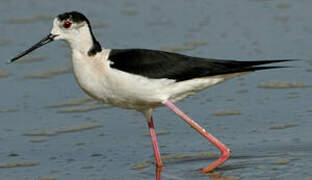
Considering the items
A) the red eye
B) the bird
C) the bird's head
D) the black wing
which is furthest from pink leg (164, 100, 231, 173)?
the red eye

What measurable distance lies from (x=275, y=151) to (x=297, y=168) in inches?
14.7

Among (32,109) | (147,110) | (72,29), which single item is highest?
(72,29)

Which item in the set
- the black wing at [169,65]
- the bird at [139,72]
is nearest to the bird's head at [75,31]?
the bird at [139,72]

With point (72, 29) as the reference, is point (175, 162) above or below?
below

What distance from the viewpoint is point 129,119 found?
727cm

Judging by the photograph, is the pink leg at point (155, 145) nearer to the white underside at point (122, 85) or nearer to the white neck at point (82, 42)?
the white underside at point (122, 85)

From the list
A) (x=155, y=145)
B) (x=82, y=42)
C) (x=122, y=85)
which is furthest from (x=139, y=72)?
(x=155, y=145)

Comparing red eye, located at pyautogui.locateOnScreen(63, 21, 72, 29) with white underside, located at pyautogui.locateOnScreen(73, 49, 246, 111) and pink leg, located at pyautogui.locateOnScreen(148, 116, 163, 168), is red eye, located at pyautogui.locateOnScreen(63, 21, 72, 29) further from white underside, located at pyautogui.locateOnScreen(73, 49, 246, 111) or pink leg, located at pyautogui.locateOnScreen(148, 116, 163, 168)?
pink leg, located at pyautogui.locateOnScreen(148, 116, 163, 168)

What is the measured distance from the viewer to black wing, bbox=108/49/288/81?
239 inches

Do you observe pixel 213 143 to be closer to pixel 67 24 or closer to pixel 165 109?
pixel 165 109

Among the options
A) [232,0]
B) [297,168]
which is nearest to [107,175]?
[297,168]

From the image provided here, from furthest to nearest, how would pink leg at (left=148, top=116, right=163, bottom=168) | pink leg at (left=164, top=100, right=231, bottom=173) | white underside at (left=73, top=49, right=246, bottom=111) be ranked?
pink leg at (left=148, top=116, right=163, bottom=168), pink leg at (left=164, top=100, right=231, bottom=173), white underside at (left=73, top=49, right=246, bottom=111)

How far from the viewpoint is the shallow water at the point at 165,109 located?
6.31 meters

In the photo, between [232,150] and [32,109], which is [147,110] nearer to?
[232,150]
